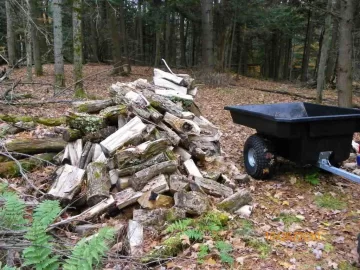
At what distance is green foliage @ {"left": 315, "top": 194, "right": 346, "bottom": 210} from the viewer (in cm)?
439

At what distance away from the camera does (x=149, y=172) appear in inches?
166

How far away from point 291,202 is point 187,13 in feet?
56.7

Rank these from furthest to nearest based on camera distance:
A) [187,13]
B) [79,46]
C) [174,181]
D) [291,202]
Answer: [187,13] < [79,46] < [291,202] < [174,181]

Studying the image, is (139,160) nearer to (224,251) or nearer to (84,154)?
(84,154)

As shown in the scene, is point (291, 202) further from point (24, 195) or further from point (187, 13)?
point (187, 13)

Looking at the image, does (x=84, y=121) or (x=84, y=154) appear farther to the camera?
(x=84, y=121)

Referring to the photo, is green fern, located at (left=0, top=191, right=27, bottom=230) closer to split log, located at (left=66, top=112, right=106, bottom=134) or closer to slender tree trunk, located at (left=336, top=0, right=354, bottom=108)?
split log, located at (left=66, top=112, right=106, bottom=134)

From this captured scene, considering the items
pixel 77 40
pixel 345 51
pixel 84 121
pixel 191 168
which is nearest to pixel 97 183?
pixel 84 121

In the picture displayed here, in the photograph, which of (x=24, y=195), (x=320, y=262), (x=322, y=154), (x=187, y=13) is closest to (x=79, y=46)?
(x=24, y=195)

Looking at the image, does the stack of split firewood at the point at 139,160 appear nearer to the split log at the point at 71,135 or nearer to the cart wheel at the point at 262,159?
the split log at the point at 71,135

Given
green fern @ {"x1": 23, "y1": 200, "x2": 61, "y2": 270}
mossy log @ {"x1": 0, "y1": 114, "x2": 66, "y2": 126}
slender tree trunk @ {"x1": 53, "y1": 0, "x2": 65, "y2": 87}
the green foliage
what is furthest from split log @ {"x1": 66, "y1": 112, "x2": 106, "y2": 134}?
slender tree trunk @ {"x1": 53, "y1": 0, "x2": 65, "y2": 87}

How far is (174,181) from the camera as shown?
426cm

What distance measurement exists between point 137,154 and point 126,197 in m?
0.61

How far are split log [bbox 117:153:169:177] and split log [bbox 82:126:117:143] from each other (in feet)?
3.32
